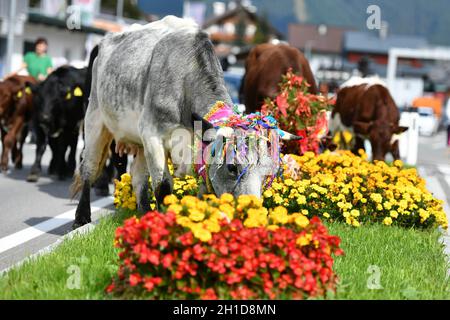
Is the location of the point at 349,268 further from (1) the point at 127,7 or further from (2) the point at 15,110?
(1) the point at 127,7

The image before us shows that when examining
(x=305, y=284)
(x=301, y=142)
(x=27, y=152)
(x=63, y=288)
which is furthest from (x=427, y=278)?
(x=27, y=152)

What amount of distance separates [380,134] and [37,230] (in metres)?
7.13

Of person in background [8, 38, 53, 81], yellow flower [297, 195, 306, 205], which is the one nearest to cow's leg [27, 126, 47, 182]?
person in background [8, 38, 53, 81]

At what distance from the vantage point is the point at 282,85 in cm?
1208

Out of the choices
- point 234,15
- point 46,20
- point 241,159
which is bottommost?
point 241,159

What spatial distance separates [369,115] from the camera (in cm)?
1531

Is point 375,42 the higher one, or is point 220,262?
point 375,42

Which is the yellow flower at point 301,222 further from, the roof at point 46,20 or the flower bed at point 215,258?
the roof at point 46,20

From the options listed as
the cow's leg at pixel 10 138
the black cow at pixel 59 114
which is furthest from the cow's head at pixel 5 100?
the black cow at pixel 59 114

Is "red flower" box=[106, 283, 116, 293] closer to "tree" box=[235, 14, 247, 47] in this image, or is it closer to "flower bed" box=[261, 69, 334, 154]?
"flower bed" box=[261, 69, 334, 154]

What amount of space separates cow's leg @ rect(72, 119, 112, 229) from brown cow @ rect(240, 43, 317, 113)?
3753 mm

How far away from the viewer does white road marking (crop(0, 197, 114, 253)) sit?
855 centimetres

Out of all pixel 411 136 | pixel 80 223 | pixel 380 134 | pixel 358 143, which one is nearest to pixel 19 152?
pixel 358 143

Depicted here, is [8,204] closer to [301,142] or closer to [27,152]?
[301,142]
